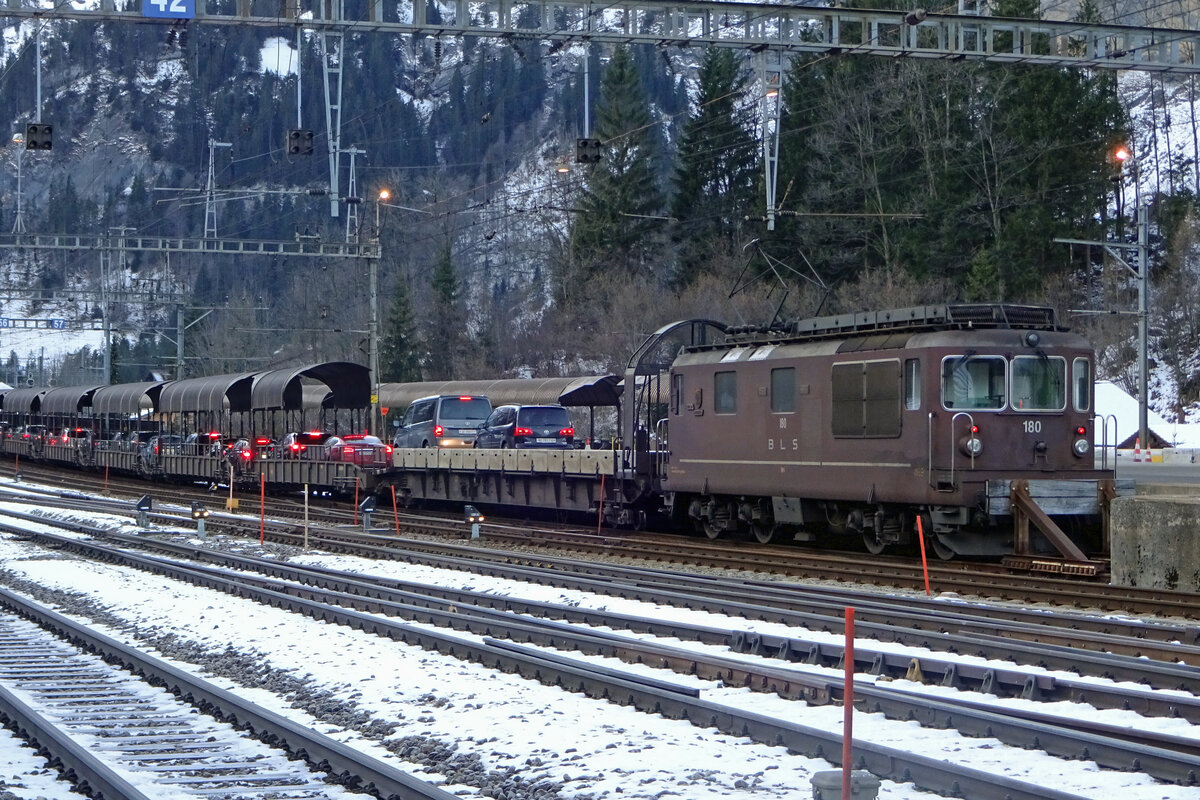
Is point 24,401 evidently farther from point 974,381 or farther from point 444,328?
point 974,381

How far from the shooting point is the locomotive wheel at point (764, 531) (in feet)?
78.8

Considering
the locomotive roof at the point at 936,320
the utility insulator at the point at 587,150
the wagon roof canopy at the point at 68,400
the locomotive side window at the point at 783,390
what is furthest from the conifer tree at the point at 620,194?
the locomotive roof at the point at 936,320

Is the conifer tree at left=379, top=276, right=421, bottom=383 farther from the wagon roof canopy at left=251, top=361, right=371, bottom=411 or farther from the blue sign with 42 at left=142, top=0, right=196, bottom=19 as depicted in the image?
the blue sign with 42 at left=142, top=0, right=196, bottom=19

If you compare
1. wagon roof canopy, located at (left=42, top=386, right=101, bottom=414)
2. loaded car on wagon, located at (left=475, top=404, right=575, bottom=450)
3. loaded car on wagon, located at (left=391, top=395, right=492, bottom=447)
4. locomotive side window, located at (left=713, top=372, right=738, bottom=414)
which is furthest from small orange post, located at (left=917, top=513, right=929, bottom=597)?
wagon roof canopy, located at (left=42, top=386, right=101, bottom=414)

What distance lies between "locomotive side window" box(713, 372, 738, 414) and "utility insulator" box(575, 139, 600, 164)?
6.18 meters

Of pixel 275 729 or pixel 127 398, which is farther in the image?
pixel 127 398

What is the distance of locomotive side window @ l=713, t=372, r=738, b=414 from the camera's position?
77.9 feet

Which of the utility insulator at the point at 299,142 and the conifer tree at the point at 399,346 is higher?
the utility insulator at the point at 299,142

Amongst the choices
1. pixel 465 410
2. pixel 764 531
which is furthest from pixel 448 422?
pixel 764 531

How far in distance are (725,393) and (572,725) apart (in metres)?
14.3

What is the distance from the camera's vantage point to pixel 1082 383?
20359mm

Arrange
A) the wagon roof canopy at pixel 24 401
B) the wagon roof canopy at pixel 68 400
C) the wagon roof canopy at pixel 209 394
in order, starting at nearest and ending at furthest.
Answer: the wagon roof canopy at pixel 209 394 → the wagon roof canopy at pixel 68 400 → the wagon roof canopy at pixel 24 401

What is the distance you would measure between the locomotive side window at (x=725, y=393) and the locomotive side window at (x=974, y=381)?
15.8 ft

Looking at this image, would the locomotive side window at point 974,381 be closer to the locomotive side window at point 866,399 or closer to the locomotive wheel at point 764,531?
the locomotive side window at point 866,399
